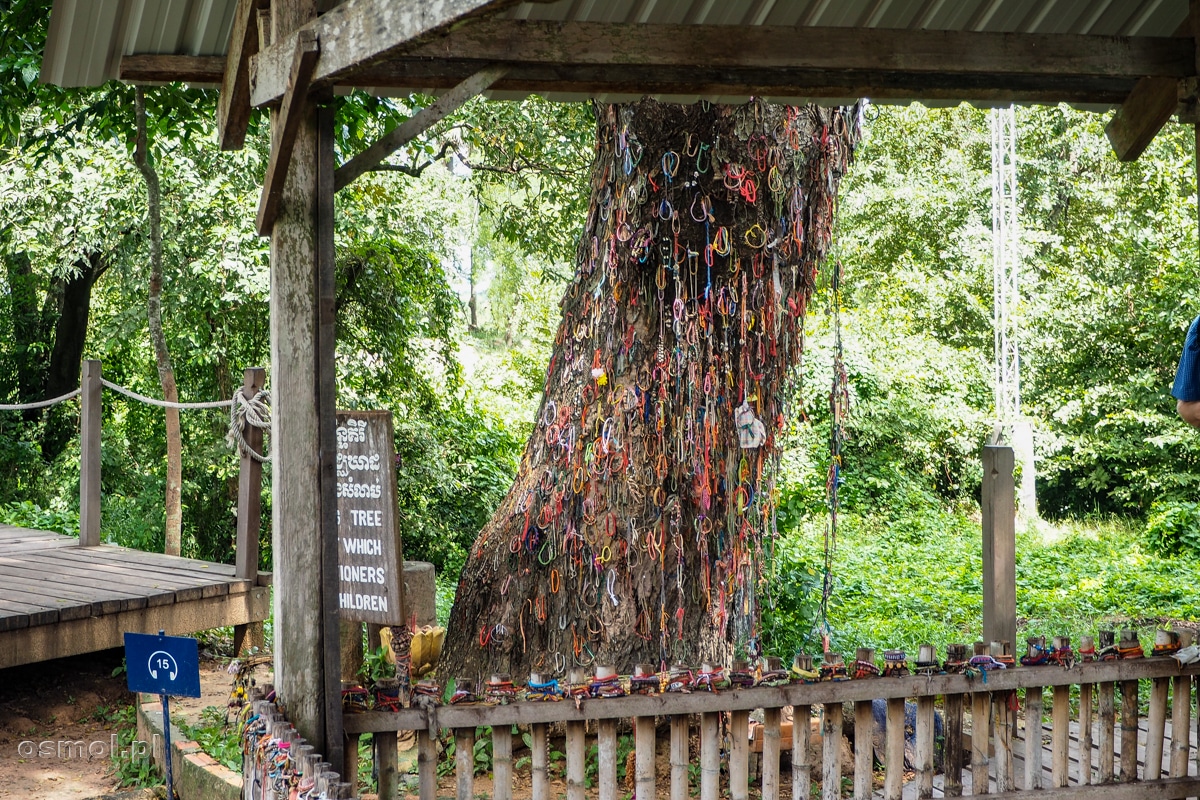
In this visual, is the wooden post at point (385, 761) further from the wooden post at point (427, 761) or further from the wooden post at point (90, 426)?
the wooden post at point (90, 426)

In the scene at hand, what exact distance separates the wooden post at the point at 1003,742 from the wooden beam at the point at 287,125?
117 inches

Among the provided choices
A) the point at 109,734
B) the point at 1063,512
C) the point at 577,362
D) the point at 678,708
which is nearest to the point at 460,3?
the point at 678,708

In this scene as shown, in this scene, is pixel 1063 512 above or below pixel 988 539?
below

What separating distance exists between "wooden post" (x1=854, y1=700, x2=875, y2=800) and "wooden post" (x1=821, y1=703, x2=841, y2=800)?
0.21 ft

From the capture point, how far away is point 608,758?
11.6ft

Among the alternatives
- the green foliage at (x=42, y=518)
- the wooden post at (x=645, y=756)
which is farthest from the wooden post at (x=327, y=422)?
the green foliage at (x=42, y=518)

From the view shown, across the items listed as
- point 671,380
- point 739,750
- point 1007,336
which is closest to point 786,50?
point 671,380

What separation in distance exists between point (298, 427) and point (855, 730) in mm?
2182

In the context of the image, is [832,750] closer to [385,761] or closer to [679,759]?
[679,759]

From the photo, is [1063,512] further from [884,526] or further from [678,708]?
[678,708]

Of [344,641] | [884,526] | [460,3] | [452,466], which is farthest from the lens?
A: [884,526]

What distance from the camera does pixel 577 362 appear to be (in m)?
5.19

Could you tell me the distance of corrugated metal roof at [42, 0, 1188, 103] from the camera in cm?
347

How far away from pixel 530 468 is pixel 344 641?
49.2 inches
